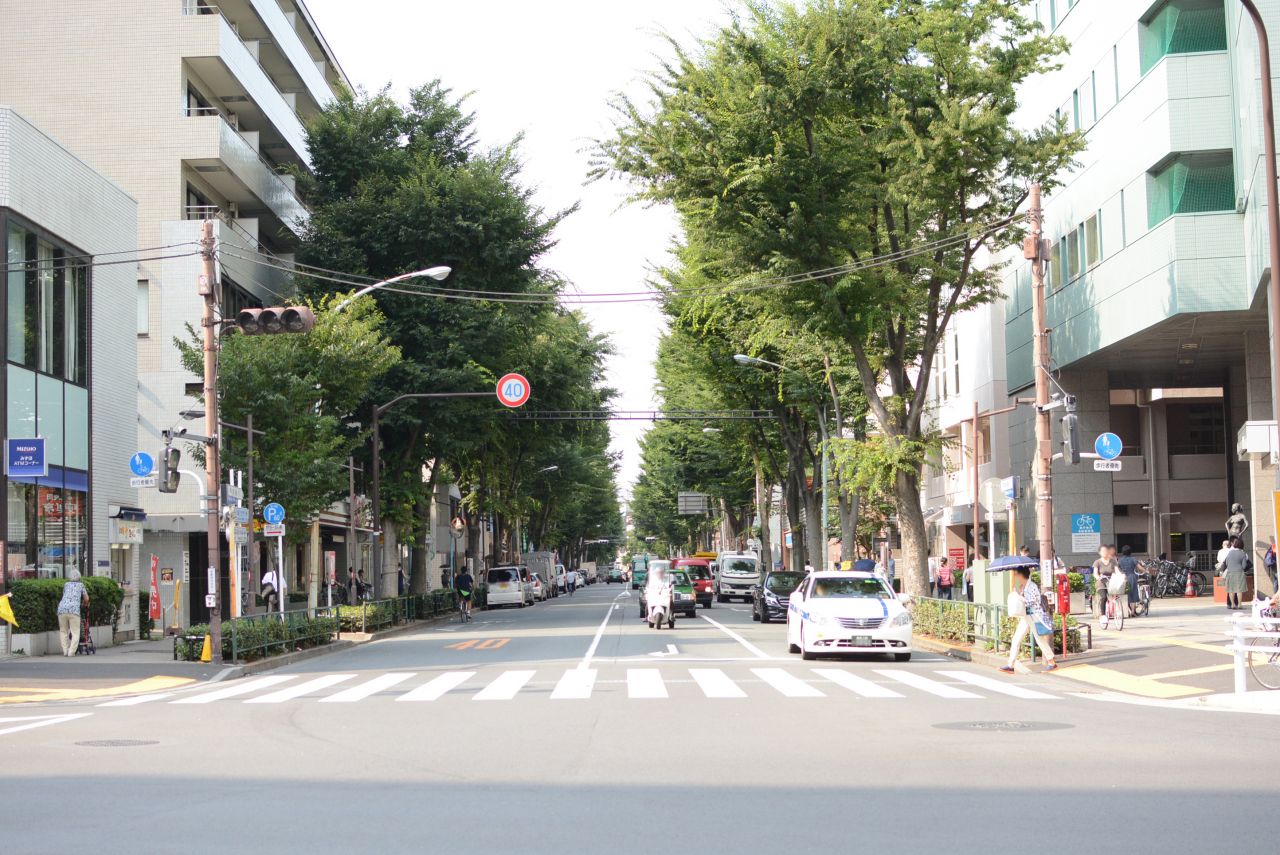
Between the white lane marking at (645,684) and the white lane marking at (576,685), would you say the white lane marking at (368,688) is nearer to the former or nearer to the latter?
the white lane marking at (576,685)

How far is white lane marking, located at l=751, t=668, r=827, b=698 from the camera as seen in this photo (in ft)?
58.9

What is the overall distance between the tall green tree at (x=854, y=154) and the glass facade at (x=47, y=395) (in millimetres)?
12968

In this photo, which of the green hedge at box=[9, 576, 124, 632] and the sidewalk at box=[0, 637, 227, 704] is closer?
the sidewalk at box=[0, 637, 227, 704]

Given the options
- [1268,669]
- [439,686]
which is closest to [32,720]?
[439,686]

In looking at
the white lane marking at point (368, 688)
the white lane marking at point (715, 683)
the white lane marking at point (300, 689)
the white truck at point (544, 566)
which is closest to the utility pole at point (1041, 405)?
the white lane marking at point (715, 683)

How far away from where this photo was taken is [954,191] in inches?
1272

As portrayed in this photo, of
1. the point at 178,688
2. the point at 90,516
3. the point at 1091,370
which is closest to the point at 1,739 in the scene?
the point at 178,688

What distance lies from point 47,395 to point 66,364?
1.40 m

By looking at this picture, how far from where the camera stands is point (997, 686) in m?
19.1

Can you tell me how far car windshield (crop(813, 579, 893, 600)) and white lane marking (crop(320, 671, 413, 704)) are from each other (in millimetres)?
8035

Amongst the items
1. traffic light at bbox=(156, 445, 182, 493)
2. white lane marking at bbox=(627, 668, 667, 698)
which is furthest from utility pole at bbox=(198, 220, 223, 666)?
white lane marking at bbox=(627, 668, 667, 698)

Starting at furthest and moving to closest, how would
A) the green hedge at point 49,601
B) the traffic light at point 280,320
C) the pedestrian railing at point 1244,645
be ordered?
the green hedge at point 49,601, the traffic light at point 280,320, the pedestrian railing at point 1244,645

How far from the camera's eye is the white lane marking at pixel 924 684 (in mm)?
17672

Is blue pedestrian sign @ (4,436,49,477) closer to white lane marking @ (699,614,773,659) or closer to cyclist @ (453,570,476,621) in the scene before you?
white lane marking @ (699,614,773,659)
